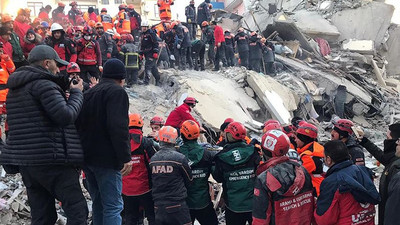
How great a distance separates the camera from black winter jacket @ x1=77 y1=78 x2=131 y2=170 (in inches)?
129

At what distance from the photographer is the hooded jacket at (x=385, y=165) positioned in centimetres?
389

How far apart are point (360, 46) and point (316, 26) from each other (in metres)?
2.93

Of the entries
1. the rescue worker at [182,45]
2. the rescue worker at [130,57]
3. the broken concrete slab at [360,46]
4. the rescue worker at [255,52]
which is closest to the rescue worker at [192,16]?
the rescue worker at [255,52]

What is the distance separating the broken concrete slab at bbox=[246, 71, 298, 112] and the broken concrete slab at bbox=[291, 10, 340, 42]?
32.4ft

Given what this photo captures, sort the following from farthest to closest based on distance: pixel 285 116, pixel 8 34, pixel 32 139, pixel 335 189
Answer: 1. pixel 285 116
2. pixel 8 34
3. pixel 335 189
4. pixel 32 139

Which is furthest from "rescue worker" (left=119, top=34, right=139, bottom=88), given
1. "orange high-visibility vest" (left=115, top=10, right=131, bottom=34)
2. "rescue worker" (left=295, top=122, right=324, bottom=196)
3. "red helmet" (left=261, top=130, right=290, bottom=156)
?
"red helmet" (left=261, top=130, right=290, bottom=156)

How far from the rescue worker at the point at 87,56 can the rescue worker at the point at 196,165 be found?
203 inches

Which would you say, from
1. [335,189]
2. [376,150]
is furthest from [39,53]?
[376,150]

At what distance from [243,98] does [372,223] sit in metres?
8.63

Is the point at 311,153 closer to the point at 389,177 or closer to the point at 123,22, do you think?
the point at 389,177

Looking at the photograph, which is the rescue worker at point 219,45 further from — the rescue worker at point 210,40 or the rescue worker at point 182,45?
the rescue worker at point 182,45

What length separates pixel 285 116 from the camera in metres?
11.8

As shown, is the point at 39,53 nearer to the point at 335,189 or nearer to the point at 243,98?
the point at 335,189

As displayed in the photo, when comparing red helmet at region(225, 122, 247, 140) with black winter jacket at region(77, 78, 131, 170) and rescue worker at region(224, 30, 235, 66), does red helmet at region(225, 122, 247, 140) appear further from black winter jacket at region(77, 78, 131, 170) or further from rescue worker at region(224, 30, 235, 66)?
rescue worker at region(224, 30, 235, 66)
